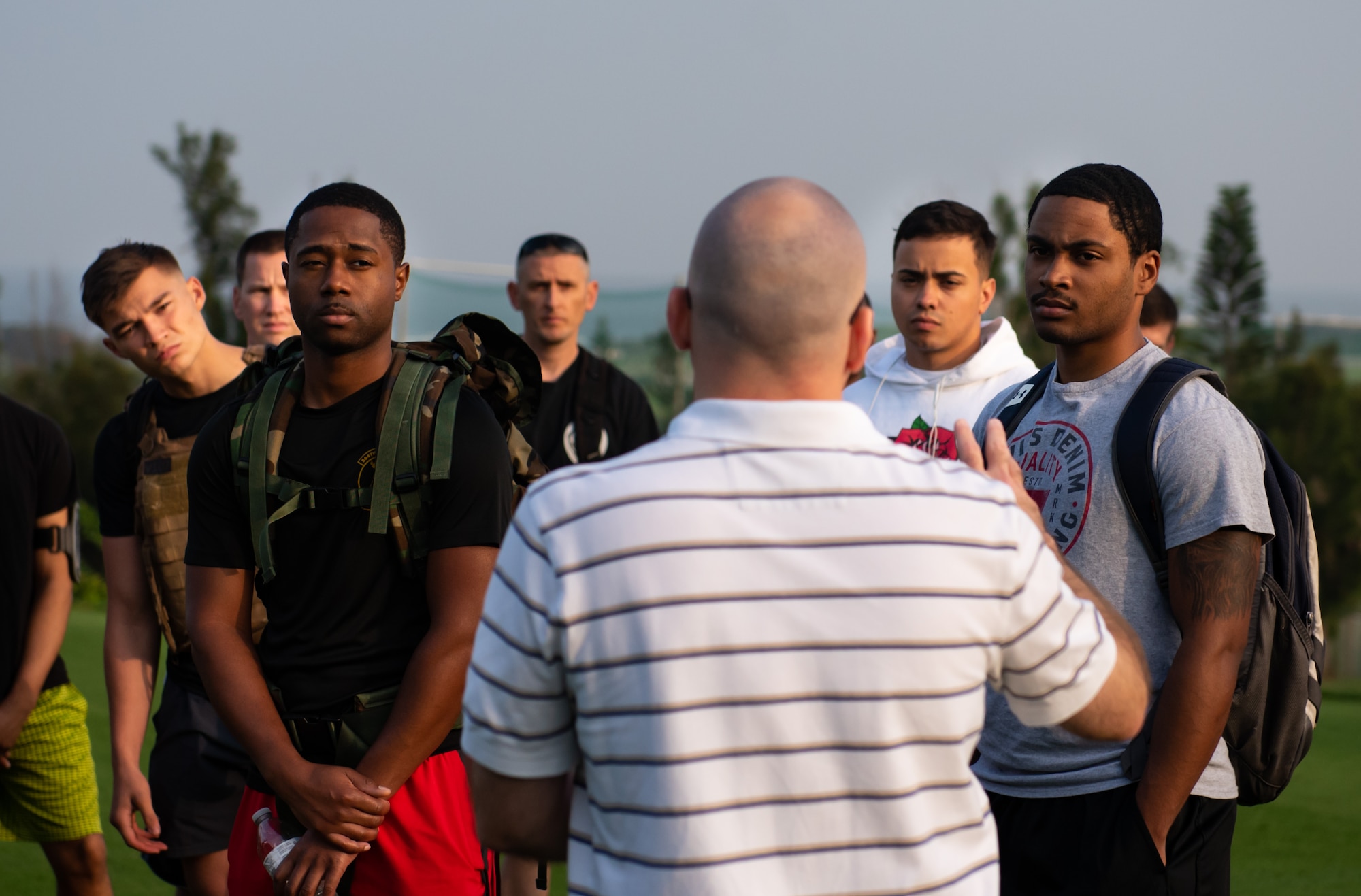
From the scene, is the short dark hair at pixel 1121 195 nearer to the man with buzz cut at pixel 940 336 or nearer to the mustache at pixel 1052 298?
the mustache at pixel 1052 298

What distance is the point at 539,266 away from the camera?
642 cm

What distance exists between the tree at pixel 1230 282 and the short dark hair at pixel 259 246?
33.7 meters

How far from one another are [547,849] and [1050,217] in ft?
6.20

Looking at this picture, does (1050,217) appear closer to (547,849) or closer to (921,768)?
(921,768)

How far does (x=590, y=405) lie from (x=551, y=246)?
1016 millimetres

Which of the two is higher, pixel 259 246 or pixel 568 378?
pixel 259 246

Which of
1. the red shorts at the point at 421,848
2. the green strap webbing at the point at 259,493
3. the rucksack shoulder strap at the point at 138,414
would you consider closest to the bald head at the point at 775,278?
the green strap webbing at the point at 259,493

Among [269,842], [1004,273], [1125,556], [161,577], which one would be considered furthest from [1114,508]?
[1004,273]

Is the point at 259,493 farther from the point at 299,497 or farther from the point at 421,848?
the point at 421,848

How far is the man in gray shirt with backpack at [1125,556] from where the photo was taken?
2484 mm

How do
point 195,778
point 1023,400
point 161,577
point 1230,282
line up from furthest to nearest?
point 1230,282
point 195,778
point 161,577
point 1023,400

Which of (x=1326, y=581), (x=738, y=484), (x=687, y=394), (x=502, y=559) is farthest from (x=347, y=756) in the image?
(x=1326, y=581)

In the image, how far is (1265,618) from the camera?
2613 mm

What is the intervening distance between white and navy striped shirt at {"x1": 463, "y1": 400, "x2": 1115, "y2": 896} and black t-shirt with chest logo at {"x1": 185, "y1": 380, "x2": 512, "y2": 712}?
3.73 ft
